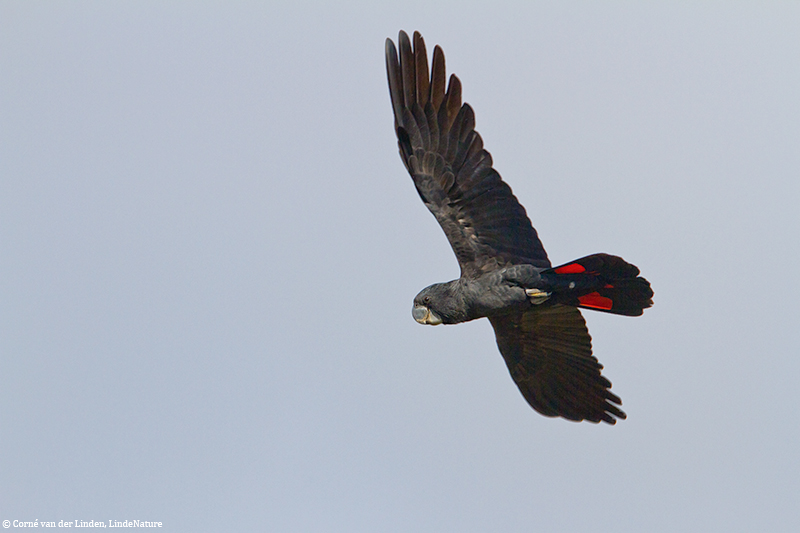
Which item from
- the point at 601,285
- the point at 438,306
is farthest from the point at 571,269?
the point at 438,306

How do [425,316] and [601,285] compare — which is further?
[425,316]

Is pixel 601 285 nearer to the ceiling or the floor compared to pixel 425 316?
nearer to the floor

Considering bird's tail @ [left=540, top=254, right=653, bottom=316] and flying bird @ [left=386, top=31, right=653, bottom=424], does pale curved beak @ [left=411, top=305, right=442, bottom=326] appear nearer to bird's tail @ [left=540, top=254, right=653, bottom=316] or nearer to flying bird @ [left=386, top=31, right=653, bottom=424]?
flying bird @ [left=386, top=31, right=653, bottom=424]

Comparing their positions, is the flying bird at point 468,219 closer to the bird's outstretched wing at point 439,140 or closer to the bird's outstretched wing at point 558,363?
the bird's outstretched wing at point 439,140

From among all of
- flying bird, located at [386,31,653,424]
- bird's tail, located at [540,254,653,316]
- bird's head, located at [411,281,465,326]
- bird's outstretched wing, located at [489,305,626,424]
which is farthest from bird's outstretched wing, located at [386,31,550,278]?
bird's outstretched wing, located at [489,305,626,424]

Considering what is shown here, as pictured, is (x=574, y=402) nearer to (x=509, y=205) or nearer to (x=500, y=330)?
(x=500, y=330)

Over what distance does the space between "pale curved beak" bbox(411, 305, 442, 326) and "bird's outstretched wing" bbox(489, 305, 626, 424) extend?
3.86ft

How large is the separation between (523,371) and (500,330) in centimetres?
66

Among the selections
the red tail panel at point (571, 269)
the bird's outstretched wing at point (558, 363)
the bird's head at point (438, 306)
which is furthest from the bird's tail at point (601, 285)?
the bird's head at point (438, 306)

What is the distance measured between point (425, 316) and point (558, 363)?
2.05m

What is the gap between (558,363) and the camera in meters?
11.6

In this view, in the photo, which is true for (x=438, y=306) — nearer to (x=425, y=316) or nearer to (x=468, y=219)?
(x=425, y=316)

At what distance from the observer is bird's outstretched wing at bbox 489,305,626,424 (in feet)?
37.6

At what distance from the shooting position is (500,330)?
1173 centimetres
